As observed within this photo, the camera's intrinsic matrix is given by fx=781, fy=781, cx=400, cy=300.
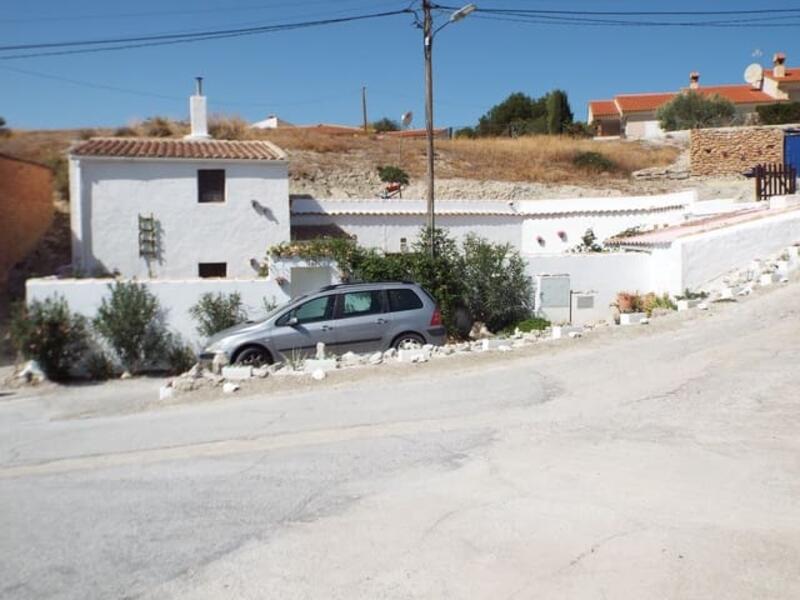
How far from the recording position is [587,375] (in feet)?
33.1

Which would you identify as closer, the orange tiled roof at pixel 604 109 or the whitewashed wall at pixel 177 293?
the whitewashed wall at pixel 177 293

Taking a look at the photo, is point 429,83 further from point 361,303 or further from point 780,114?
point 780,114

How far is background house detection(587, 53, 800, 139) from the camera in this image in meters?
59.6

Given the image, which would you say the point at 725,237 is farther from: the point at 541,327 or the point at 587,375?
the point at 587,375

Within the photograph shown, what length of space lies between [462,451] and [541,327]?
11866 mm

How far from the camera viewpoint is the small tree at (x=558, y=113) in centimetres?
5838

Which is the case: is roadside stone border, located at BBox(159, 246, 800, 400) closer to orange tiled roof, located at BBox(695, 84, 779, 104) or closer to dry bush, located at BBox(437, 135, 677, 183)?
dry bush, located at BBox(437, 135, 677, 183)

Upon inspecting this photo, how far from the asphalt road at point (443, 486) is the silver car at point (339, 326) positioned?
292cm

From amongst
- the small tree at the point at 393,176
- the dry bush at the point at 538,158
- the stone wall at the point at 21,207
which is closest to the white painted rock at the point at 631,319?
the stone wall at the point at 21,207

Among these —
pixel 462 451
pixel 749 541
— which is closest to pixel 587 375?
pixel 462 451

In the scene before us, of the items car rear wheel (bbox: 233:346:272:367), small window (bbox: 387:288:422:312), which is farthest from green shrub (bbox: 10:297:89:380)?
small window (bbox: 387:288:422:312)

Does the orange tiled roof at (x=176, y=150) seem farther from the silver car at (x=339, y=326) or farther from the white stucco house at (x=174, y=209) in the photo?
the silver car at (x=339, y=326)

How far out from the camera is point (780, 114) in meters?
44.2

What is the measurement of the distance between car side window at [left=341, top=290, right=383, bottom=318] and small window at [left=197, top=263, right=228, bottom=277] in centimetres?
1003
